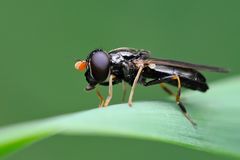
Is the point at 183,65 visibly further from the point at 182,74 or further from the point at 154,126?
the point at 154,126

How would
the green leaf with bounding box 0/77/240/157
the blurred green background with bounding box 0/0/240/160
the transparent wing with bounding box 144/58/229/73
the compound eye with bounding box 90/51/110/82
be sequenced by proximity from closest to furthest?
the green leaf with bounding box 0/77/240/157
the transparent wing with bounding box 144/58/229/73
the compound eye with bounding box 90/51/110/82
the blurred green background with bounding box 0/0/240/160

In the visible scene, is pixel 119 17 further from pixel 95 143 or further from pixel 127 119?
pixel 127 119

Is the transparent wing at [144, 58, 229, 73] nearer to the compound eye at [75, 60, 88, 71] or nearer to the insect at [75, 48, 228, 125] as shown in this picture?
the insect at [75, 48, 228, 125]

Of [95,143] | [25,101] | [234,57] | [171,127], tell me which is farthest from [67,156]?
[171,127]

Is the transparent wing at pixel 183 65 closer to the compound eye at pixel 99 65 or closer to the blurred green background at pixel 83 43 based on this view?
the compound eye at pixel 99 65

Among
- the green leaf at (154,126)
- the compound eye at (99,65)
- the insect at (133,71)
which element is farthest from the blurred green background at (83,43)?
the green leaf at (154,126)

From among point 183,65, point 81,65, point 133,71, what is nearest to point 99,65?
point 81,65

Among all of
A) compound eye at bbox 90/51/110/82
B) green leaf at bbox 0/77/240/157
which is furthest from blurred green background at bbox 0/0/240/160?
green leaf at bbox 0/77/240/157
